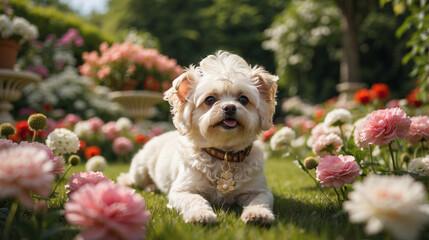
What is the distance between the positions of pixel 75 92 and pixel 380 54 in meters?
13.9

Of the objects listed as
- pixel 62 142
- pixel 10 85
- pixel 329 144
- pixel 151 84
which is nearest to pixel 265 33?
pixel 151 84

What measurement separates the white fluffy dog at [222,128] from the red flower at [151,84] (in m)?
4.71

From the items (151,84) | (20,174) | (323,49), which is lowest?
(20,174)

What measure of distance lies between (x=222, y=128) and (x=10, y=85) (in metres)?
4.50

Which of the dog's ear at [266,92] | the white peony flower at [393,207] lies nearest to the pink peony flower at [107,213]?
the white peony flower at [393,207]

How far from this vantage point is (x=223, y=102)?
2.53 metres

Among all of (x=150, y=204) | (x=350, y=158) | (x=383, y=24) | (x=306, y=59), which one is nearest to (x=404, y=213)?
(x=350, y=158)

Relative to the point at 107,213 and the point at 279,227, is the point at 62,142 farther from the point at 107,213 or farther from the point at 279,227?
the point at 279,227

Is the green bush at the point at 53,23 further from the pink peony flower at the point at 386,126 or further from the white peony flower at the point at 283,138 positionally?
the pink peony flower at the point at 386,126

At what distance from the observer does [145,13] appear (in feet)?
70.8

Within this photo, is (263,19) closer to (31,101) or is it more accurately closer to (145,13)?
(145,13)

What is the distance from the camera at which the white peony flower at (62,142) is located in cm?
246

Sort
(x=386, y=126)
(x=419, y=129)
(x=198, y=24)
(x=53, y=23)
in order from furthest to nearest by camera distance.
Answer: (x=198, y=24)
(x=53, y=23)
(x=419, y=129)
(x=386, y=126)

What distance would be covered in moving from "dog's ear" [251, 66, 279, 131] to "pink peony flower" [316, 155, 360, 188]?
75cm
